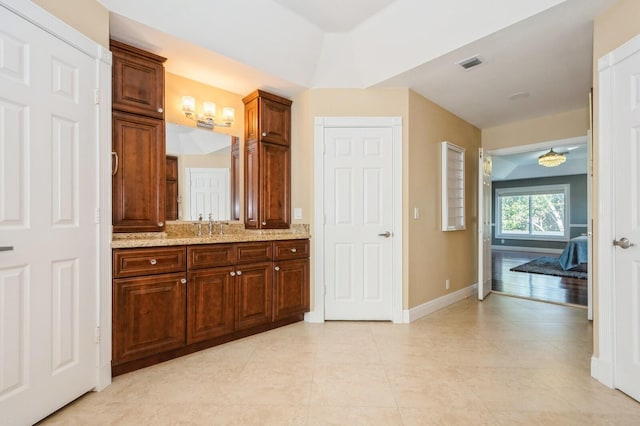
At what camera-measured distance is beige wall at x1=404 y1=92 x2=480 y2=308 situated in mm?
3475

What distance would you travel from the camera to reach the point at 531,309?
12.6 feet

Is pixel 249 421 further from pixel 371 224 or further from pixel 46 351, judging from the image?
pixel 371 224

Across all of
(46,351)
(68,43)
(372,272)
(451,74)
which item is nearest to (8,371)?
(46,351)

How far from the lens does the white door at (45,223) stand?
155cm

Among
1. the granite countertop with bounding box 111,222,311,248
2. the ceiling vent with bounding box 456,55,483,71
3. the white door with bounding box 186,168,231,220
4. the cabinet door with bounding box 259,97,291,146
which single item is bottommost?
the granite countertop with bounding box 111,222,311,248

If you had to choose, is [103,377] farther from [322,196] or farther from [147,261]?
[322,196]

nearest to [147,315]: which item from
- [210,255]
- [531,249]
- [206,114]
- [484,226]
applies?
[210,255]

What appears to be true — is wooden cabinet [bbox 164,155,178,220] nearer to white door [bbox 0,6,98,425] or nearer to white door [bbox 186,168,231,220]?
white door [bbox 186,168,231,220]

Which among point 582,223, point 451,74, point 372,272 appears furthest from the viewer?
point 582,223

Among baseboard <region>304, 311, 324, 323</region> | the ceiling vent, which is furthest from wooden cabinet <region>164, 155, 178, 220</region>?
the ceiling vent

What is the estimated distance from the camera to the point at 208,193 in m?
3.35

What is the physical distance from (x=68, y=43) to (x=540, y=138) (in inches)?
207

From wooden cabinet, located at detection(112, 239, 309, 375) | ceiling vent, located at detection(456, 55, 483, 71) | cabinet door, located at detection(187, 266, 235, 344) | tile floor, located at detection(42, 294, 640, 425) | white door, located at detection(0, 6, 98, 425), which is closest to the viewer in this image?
white door, located at detection(0, 6, 98, 425)

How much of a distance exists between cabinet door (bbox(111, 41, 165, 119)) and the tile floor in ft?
6.68
